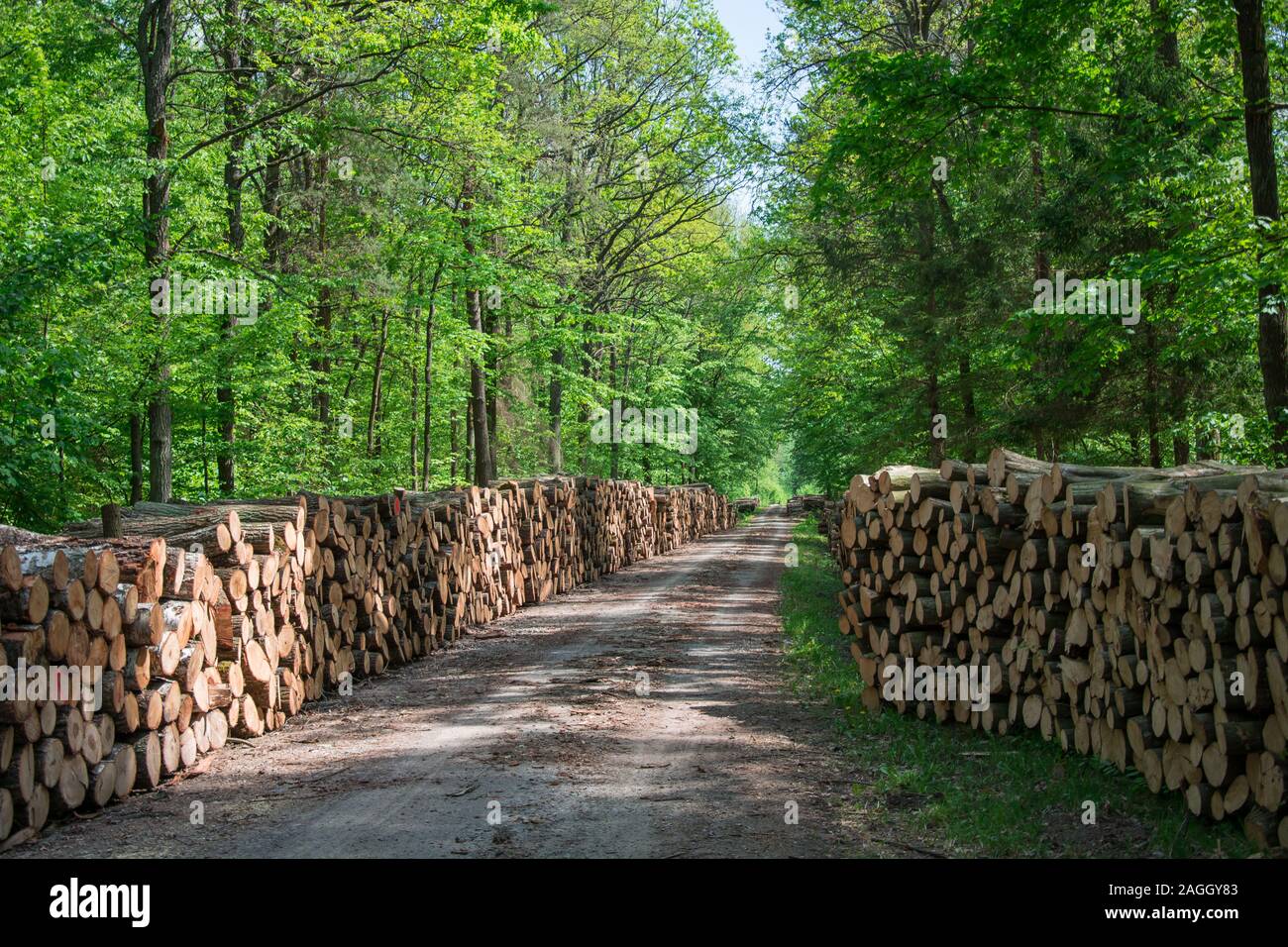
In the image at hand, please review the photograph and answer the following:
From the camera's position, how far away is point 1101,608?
20.2 feet

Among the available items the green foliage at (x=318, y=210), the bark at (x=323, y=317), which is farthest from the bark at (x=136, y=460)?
the bark at (x=323, y=317)

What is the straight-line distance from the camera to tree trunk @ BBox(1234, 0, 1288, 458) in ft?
33.8

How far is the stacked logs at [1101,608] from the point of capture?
4727 mm

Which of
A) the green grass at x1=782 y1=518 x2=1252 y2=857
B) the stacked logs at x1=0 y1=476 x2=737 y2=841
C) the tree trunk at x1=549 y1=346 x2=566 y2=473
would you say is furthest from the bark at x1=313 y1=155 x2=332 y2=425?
the green grass at x1=782 y1=518 x2=1252 y2=857

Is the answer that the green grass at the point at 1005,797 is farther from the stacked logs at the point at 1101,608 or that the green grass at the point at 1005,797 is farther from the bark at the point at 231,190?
the bark at the point at 231,190

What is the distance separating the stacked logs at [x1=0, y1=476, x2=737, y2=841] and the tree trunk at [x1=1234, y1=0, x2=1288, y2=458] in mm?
9689

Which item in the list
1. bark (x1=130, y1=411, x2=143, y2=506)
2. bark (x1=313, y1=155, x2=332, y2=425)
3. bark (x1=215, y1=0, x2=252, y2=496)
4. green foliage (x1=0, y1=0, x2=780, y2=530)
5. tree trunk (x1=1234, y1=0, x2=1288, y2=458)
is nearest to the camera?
tree trunk (x1=1234, y1=0, x2=1288, y2=458)

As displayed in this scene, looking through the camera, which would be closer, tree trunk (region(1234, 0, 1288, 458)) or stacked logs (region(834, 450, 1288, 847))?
stacked logs (region(834, 450, 1288, 847))

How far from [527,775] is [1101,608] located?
12.4 ft

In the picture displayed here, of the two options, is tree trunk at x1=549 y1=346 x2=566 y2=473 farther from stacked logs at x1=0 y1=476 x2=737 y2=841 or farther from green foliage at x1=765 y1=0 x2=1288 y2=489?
stacked logs at x1=0 y1=476 x2=737 y2=841

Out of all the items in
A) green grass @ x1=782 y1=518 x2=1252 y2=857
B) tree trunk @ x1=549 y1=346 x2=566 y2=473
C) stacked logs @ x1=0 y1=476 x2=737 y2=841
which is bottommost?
green grass @ x1=782 y1=518 x2=1252 y2=857

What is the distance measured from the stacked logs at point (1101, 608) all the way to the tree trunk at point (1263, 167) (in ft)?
10.8

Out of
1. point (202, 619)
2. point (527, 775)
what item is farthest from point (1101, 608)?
point (202, 619)
